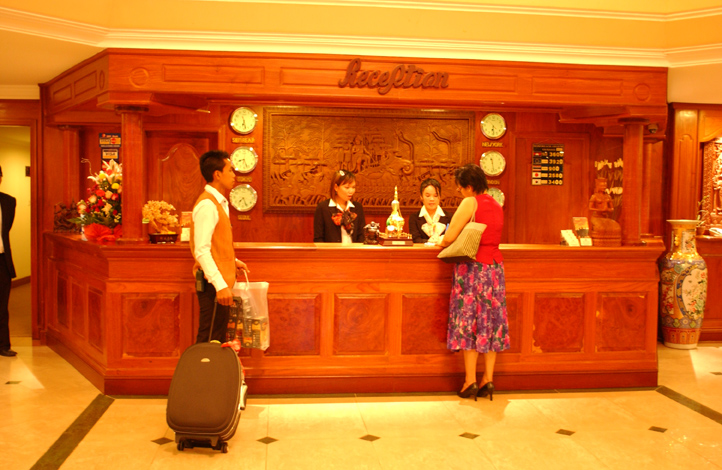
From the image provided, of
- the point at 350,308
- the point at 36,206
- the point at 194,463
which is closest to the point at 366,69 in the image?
the point at 350,308

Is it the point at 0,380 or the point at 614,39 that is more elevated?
the point at 614,39

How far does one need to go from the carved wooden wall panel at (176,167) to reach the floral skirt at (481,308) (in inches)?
137

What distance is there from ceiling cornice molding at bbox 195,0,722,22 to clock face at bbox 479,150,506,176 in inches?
88.5

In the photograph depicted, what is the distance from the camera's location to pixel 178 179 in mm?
7242

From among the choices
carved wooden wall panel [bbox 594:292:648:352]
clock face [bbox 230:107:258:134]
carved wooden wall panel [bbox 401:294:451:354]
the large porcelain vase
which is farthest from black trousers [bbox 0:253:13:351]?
the large porcelain vase

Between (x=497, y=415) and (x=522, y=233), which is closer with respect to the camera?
(x=497, y=415)

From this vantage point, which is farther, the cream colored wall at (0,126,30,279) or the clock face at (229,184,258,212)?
the cream colored wall at (0,126,30,279)

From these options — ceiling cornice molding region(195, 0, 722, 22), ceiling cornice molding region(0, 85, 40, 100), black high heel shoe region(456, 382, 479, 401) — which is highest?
ceiling cornice molding region(195, 0, 722, 22)

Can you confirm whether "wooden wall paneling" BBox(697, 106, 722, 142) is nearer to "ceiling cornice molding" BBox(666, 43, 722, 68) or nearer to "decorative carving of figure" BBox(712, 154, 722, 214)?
"decorative carving of figure" BBox(712, 154, 722, 214)

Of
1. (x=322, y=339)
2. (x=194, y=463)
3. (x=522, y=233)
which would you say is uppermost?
(x=522, y=233)

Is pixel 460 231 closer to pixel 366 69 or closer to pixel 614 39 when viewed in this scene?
pixel 366 69

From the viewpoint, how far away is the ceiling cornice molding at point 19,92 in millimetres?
7016

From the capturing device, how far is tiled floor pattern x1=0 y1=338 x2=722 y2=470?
400 cm

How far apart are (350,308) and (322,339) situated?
0.33 meters
